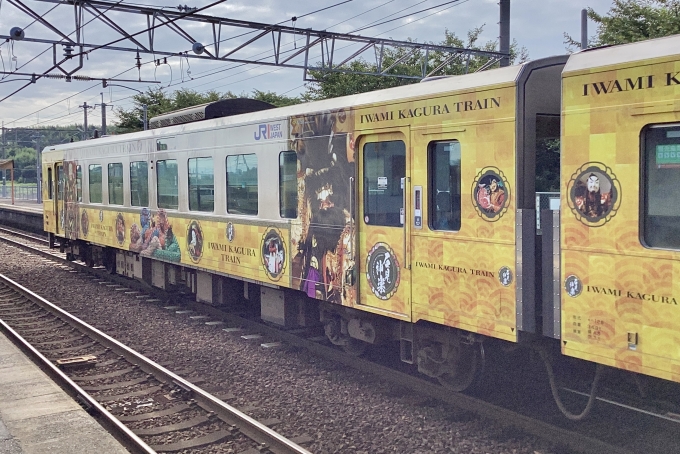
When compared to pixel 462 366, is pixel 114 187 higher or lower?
higher

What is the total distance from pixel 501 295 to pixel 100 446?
3497 mm

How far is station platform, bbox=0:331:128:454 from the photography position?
610 cm

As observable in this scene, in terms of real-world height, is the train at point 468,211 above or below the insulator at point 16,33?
below

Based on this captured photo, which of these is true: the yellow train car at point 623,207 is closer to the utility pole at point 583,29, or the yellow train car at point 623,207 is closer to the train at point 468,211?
the train at point 468,211

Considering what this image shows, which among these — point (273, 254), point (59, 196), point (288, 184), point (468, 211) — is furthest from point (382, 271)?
point (59, 196)

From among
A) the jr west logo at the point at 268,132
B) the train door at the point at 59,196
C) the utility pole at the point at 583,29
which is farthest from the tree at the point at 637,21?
the train door at the point at 59,196

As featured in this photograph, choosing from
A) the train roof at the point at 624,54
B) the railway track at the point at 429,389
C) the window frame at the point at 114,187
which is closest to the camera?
the train roof at the point at 624,54

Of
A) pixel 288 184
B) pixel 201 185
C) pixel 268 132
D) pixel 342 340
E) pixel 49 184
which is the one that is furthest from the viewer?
pixel 49 184

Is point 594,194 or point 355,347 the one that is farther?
point 355,347

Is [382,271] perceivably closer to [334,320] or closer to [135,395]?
[334,320]

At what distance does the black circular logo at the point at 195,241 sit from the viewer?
11.8m

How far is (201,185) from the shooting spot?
1166cm

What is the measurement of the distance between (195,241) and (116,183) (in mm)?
4312

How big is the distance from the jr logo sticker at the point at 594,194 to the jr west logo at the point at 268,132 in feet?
15.6
